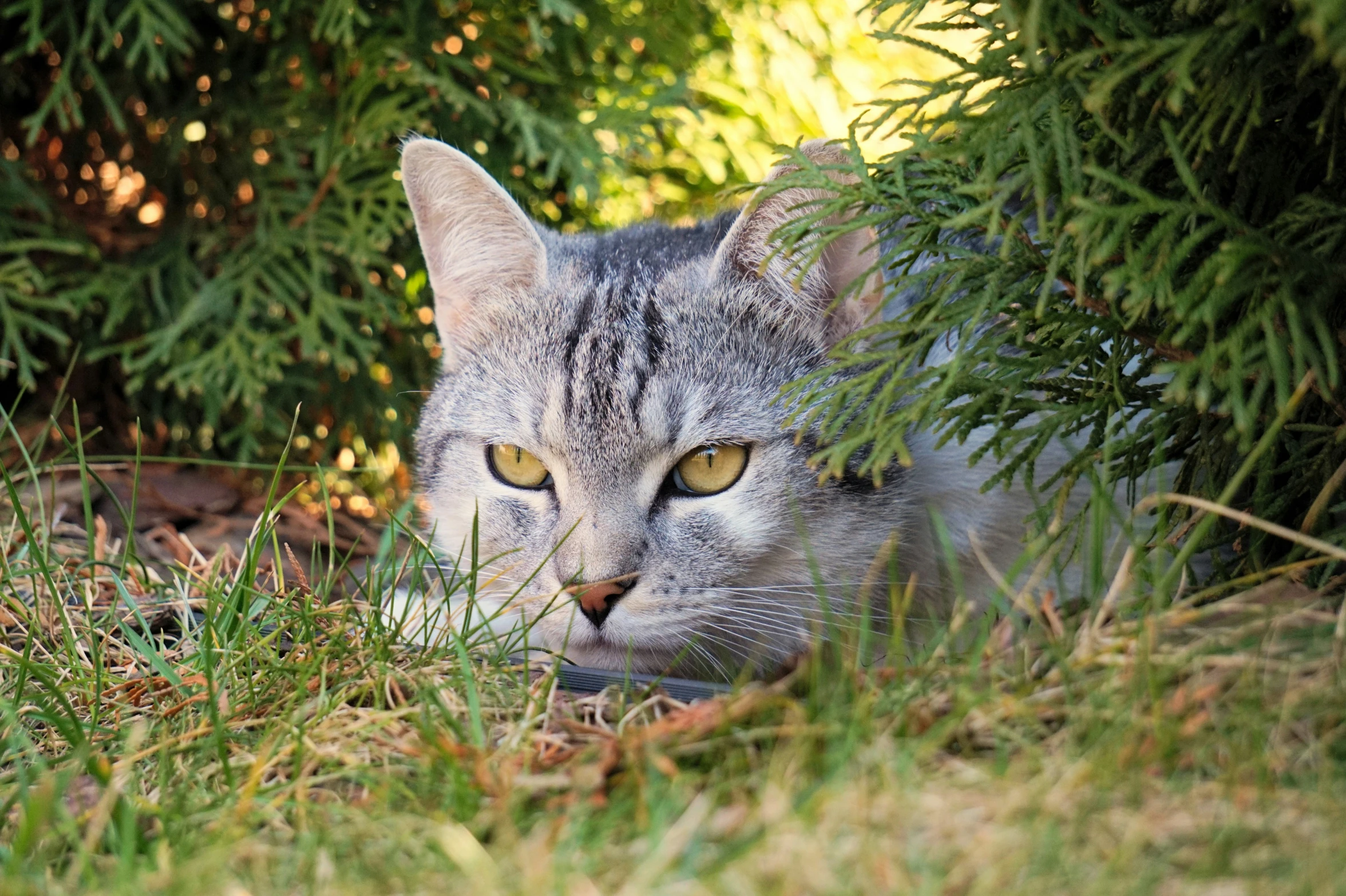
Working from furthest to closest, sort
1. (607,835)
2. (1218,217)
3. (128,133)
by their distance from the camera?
(128,133) → (1218,217) → (607,835)

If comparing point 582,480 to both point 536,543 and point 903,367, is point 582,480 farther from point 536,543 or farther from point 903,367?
point 903,367

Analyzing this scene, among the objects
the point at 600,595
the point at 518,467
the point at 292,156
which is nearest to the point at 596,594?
the point at 600,595

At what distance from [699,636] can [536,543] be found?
393 millimetres

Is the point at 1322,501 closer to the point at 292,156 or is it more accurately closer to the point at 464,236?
the point at 464,236

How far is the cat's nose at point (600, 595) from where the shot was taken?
2043mm

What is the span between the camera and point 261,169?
3596mm

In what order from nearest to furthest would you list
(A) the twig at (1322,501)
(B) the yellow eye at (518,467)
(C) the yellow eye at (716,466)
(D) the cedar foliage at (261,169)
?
1. (A) the twig at (1322,501)
2. (C) the yellow eye at (716,466)
3. (B) the yellow eye at (518,467)
4. (D) the cedar foliage at (261,169)

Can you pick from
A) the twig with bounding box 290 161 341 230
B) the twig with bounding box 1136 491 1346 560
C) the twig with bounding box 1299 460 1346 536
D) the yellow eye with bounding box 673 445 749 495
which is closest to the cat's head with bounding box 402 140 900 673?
the yellow eye with bounding box 673 445 749 495

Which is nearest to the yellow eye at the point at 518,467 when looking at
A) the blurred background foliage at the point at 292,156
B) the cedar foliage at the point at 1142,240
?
the cedar foliage at the point at 1142,240

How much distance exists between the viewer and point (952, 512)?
2.40 meters

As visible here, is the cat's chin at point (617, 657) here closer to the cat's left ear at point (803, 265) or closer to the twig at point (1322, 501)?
the cat's left ear at point (803, 265)

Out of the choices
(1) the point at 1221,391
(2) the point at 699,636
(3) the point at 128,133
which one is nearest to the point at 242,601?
(2) the point at 699,636

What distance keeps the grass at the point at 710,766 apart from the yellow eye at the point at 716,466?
0.48m

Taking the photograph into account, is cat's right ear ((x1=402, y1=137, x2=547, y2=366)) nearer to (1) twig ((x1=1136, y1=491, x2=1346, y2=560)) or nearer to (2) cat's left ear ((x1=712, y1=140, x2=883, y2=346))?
(2) cat's left ear ((x1=712, y1=140, x2=883, y2=346))
